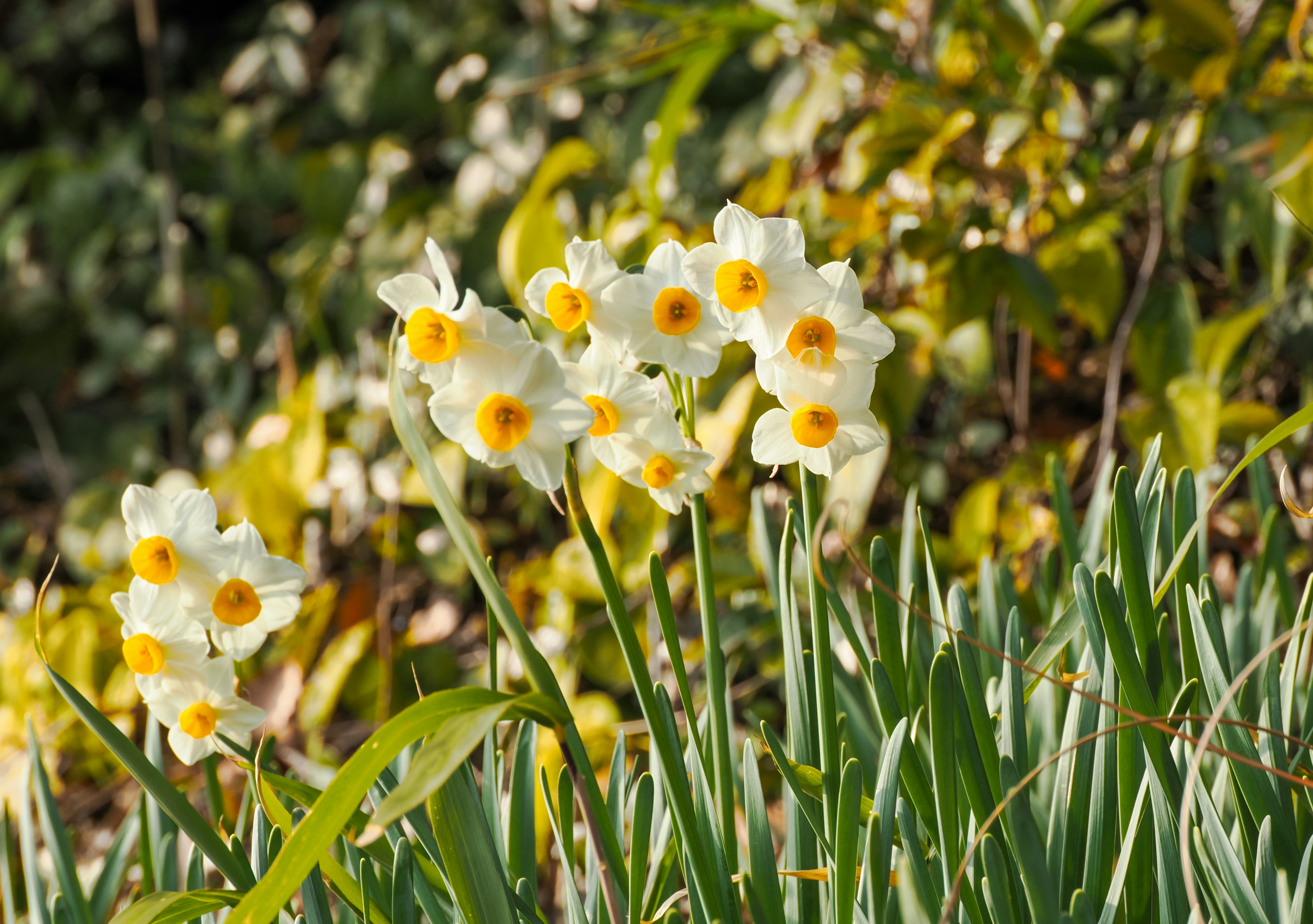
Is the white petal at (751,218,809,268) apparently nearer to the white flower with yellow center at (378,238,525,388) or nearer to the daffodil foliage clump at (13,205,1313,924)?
the daffodil foliage clump at (13,205,1313,924)

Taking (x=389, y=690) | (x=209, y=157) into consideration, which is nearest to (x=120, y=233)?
(x=209, y=157)

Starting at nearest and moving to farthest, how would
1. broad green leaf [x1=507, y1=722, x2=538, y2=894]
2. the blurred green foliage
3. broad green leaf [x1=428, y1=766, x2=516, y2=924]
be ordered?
broad green leaf [x1=428, y1=766, x2=516, y2=924]
broad green leaf [x1=507, y1=722, x2=538, y2=894]
the blurred green foliage

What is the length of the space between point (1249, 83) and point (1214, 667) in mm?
837

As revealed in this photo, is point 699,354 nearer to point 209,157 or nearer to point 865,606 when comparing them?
point 865,606

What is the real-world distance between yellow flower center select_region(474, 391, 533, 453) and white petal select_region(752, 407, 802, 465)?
12cm

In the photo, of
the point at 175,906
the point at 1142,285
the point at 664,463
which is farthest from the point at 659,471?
the point at 1142,285

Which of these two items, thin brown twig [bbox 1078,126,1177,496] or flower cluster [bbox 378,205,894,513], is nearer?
flower cluster [bbox 378,205,894,513]

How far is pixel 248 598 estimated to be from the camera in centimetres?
45

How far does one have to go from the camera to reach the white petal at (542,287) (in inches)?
16.5

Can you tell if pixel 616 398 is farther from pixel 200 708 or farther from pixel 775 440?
pixel 200 708

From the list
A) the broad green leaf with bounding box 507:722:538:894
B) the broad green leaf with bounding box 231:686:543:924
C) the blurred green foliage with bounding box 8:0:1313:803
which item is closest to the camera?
the broad green leaf with bounding box 231:686:543:924

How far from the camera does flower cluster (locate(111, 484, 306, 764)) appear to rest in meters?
0.45

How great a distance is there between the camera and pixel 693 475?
1.39ft

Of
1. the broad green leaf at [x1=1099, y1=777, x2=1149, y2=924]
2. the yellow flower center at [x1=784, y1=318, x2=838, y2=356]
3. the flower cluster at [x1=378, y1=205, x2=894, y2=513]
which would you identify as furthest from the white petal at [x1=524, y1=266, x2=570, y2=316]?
the broad green leaf at [x1=1099, y1=777, x2=1149, y2=924]
